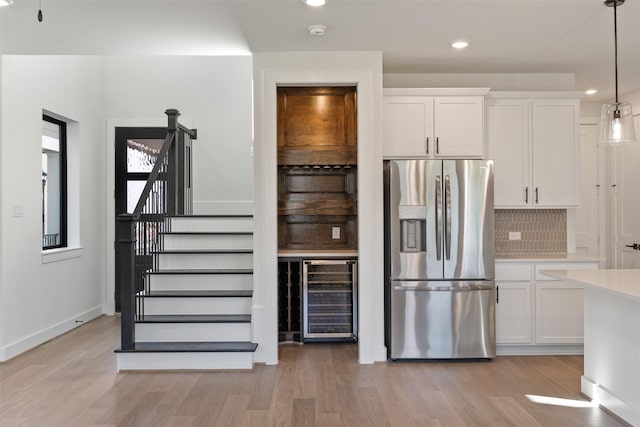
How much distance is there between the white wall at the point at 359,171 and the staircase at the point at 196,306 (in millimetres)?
277

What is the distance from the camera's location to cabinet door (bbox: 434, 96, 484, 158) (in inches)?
176

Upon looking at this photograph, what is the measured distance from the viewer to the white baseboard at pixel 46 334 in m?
4.35

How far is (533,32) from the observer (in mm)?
3770

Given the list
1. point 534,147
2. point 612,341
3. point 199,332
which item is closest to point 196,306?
point 199,332

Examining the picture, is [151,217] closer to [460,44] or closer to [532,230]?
[460,44]

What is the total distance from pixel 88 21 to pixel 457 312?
12.2ft

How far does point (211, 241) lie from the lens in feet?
17.5

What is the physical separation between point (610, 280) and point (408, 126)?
2151mm

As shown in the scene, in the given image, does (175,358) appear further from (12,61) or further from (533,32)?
(533,32)

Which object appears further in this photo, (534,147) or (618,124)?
(534,147)

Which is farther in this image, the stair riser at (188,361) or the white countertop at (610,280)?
the stair riser at (188,361)

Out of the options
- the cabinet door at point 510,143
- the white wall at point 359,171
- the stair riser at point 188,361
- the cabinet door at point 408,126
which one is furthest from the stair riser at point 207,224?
the cabinet door at point 510,143

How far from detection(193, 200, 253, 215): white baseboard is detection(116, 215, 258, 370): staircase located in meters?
0.94

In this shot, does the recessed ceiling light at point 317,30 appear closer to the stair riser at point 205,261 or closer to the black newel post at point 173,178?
the stair riser at point 205,261
